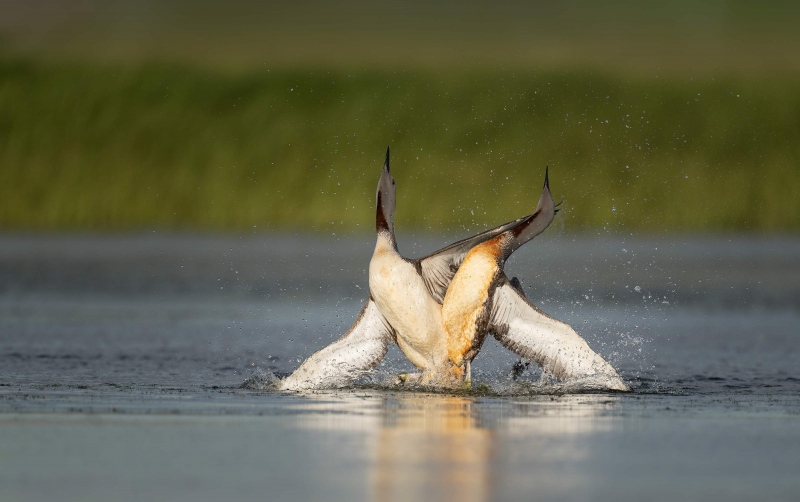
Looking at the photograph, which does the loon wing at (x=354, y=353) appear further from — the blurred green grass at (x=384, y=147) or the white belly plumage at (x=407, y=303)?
the blurred green grass at (x=384, y=147)

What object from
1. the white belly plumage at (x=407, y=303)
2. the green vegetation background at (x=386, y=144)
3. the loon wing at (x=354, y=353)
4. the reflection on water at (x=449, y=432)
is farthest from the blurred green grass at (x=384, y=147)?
the reflection on water at (x=449, y=432)

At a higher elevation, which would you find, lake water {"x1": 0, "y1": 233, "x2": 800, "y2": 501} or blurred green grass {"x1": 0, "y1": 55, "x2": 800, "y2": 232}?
blurred green grass {"x1": 0, "y1": 55, "x2": 800, "y2": 232}

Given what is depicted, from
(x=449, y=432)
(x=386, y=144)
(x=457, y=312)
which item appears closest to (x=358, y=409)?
(x=449, y=432)

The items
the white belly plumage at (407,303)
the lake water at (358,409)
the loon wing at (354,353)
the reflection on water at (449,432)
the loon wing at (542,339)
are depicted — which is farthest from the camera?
the loon wing at (354,353)

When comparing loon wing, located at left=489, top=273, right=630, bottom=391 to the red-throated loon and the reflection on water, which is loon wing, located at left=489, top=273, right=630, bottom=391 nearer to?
the red-throated loon

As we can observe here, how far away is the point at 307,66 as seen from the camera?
114m

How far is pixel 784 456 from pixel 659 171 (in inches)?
2926

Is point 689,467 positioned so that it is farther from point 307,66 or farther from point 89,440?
point 307,66

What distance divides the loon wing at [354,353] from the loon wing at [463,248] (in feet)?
2.09

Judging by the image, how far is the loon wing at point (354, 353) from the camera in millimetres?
14727

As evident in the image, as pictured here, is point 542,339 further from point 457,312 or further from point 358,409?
point 358,409

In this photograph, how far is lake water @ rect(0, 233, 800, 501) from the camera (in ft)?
30.8

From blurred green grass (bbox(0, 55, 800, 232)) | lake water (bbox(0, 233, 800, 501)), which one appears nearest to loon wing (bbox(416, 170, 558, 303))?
lake water (bbox(0, 233, 800, 501))

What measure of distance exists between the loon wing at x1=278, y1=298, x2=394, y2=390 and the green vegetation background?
172ft
